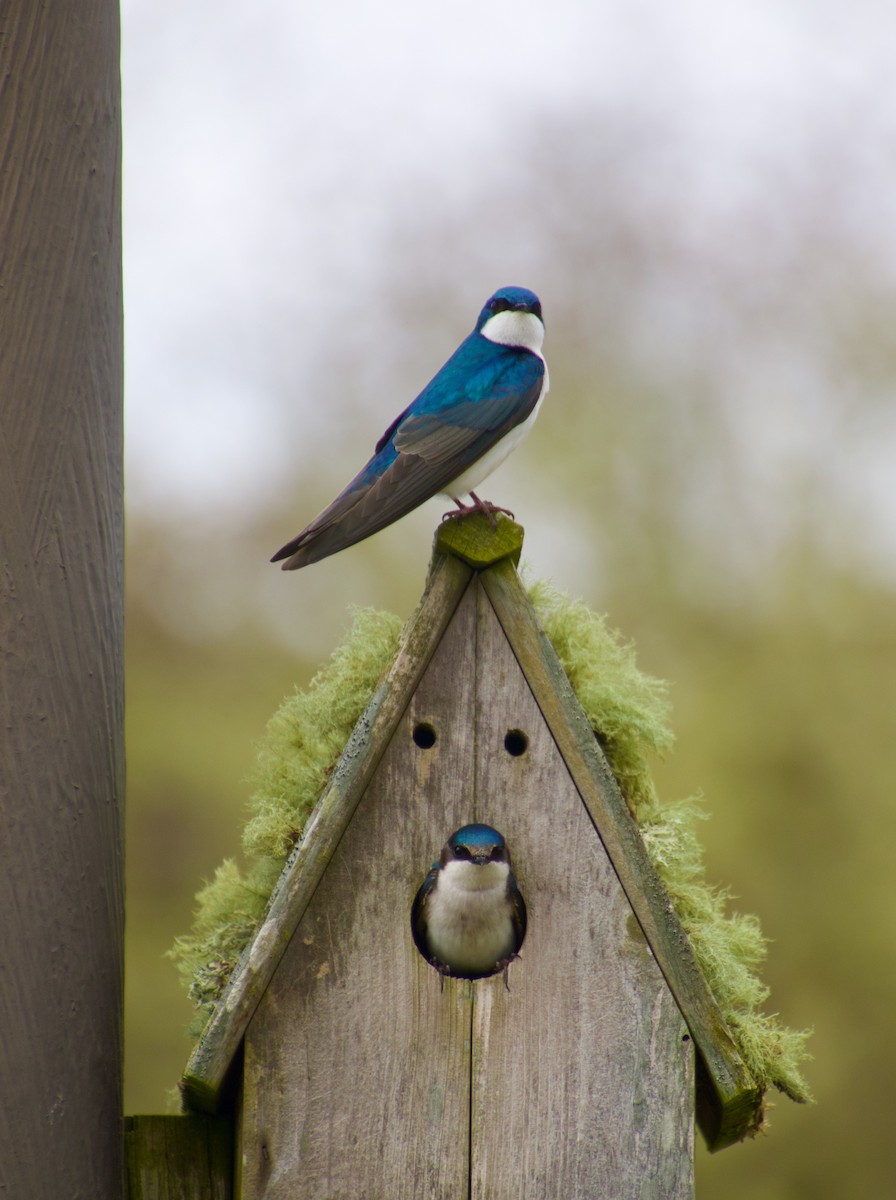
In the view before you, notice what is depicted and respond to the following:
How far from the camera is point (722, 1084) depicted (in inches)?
104

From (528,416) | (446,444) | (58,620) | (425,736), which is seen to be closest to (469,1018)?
(425,736)

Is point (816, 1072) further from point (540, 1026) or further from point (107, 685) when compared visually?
point (107, 685)

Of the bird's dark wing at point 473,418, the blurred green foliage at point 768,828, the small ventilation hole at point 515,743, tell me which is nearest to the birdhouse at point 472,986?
the small ventilation hole at point 515,743

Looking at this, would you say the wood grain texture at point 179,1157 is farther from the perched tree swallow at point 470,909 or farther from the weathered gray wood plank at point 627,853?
the weathered gray wood plank at point 627,853

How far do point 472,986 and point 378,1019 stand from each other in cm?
20

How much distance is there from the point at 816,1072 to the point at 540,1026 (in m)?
4.65

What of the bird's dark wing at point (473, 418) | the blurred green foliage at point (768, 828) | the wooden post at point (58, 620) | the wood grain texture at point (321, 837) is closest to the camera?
the wooden post at point (58, 620)

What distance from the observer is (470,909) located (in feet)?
8.87

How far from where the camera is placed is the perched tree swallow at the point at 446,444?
2867 mm

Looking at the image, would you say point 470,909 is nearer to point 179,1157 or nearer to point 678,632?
point 179,1157

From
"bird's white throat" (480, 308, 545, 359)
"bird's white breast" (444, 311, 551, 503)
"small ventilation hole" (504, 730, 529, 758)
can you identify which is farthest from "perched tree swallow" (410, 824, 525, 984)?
"bird's white throat" (480, 308, 545, 359)

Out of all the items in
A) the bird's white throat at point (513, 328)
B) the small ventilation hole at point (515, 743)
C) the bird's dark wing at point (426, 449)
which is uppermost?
the bird's white throat at point (513, 328)

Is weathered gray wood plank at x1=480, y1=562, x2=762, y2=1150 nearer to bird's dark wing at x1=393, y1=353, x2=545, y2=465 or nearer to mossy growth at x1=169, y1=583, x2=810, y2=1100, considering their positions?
mossy growth at x1=169, y1=583, x2=810, y2=1100

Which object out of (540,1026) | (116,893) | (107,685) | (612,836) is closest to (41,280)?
(107,685)
